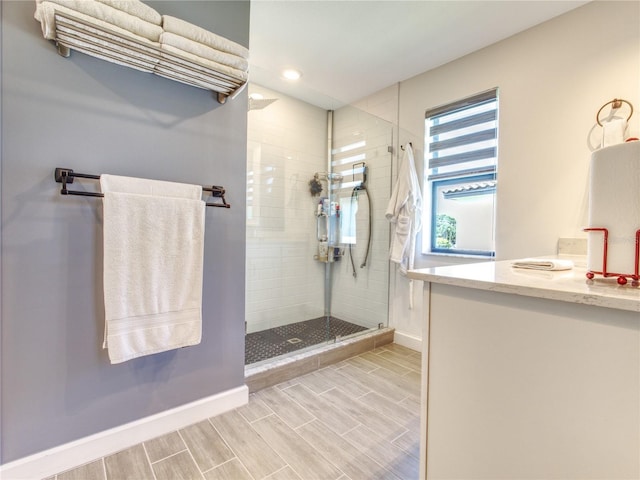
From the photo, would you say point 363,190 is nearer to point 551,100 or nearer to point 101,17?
point 551,100

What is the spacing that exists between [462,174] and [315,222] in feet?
5.02

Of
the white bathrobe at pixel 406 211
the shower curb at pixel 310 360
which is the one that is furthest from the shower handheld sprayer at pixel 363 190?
the shower curb at pixel 310 360

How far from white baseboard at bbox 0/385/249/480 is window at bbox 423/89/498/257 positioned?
Result: 2079 mm

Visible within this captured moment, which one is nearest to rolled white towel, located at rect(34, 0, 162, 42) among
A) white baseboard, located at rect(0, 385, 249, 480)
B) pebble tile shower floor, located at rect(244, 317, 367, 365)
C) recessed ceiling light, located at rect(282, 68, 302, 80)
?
recessed ceiling light, located at rect(282, 68, 302, 80)

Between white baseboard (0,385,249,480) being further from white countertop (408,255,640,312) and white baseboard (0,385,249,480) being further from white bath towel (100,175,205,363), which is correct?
white countertop (408,255,640,312)

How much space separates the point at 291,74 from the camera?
287 cm

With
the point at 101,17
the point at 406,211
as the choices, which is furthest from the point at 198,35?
the point at 406,211

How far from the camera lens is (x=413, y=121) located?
2852 mm

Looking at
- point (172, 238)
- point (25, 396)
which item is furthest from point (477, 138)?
point (25, 396)

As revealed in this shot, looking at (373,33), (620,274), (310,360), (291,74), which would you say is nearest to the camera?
(620,274)

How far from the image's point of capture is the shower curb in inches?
81.8

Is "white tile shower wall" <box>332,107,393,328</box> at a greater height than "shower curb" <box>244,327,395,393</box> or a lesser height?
greater

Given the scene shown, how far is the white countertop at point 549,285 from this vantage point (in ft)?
2.29

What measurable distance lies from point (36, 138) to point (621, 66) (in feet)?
→ 10.2
